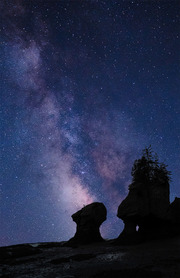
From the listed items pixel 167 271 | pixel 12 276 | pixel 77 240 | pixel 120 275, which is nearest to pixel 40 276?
pixel 12 276

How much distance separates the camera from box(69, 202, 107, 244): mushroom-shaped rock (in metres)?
33.8

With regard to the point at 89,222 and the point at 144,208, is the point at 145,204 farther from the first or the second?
the point at 89,222

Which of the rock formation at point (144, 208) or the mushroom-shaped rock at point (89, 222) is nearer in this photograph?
the rock formation at point (144, 208)

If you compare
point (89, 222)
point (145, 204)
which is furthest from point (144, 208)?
point (89, 222)

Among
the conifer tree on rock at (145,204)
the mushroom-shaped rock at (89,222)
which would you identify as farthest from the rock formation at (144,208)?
the mushroom-shaped rock at (89,222)

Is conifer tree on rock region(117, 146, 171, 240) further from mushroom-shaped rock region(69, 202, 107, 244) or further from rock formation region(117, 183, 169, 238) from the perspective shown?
mushroom-shaped rock region(69, 202, 107, 244)

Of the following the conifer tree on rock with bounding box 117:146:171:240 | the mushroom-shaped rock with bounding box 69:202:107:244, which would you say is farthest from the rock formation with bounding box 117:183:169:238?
the mushroom-shaped rock with bounding box 69:202:107:244

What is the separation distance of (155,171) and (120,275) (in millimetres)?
21962

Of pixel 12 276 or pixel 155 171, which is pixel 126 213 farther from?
pixel 12 276

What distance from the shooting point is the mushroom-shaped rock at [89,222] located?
111 ft

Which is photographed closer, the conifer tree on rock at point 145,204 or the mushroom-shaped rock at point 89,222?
the conifer tree on rock at point 145,204

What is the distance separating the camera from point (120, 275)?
12250 mm

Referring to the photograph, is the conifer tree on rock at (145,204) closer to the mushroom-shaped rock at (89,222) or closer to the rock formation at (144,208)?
the rock formation at (144,208)

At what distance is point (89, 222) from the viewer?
114 ft
